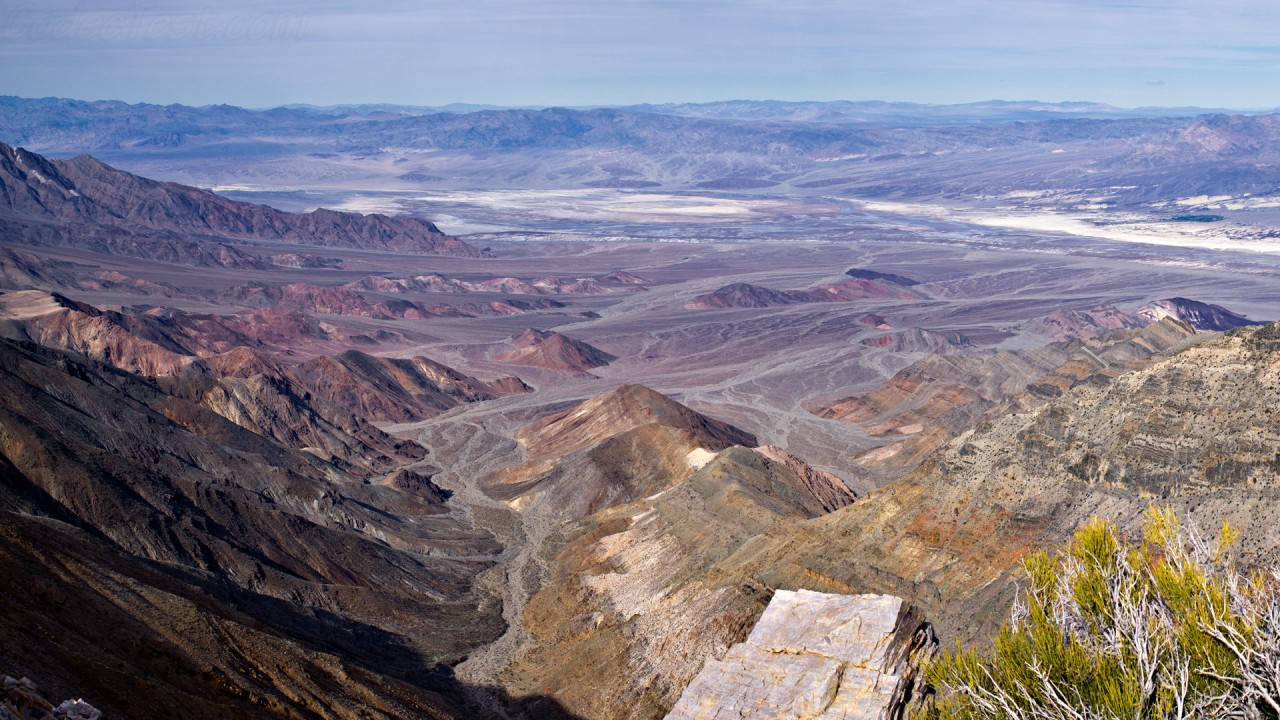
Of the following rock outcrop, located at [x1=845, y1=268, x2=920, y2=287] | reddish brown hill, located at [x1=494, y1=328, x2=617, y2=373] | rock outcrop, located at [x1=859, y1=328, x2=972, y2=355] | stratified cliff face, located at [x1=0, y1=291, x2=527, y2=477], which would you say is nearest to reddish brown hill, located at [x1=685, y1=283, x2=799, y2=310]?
rock outcrop, located at [x1=845, y1=268, x2=920, y2=287]

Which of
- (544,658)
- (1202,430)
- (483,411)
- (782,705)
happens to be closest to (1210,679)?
(782,705)

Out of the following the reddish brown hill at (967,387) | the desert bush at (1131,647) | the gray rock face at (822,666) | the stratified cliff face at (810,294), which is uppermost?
the desert bush at (1131,647)

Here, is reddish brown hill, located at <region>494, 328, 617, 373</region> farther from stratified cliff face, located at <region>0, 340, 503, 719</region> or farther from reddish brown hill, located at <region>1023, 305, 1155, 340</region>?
reddish brown hill, located at <region>1023, 305, 1155, 340</region>

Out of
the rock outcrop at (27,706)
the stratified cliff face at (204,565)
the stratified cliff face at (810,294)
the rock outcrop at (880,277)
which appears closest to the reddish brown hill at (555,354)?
the stratified cliff face at (810,294)

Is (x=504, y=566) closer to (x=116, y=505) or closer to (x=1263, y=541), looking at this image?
(x=116, y=505)

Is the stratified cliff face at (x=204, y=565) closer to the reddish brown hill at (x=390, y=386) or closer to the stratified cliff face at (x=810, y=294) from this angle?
the reddish brown hill at (x=390, y=386)

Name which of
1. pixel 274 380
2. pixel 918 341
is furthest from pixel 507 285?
pixel 274 380
